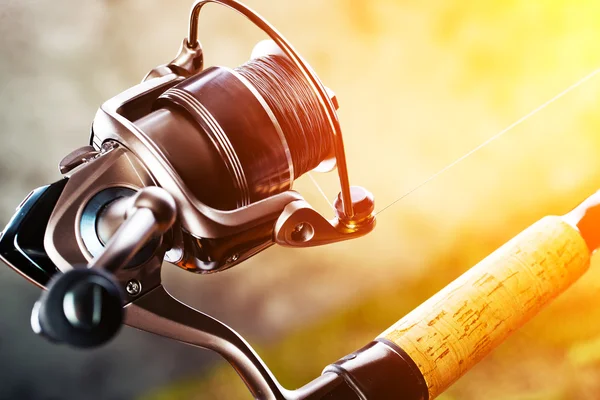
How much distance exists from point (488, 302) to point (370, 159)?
0.79 m

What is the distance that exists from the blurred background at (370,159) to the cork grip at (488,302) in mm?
605

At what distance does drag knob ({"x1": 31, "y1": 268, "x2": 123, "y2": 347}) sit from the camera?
1.85 feet

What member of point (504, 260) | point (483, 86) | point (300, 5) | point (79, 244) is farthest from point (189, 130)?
point (483, 86)

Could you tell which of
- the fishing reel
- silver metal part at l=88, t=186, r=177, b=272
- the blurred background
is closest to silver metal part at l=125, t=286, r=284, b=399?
the fishing reel

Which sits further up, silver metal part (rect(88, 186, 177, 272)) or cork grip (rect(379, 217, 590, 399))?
silver metal part (rect(88, 186, 177, 272))

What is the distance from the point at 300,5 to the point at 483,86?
472mm

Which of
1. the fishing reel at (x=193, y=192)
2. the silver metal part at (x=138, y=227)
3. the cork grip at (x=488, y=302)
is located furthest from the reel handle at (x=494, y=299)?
the silver metal part at (x=138, y=227)

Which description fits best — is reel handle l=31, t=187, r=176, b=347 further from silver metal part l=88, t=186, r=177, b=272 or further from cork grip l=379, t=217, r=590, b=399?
cork grip l=379, t=217, r=590, b=399

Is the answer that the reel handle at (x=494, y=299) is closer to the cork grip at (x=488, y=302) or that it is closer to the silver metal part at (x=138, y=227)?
the cork grip at (x=488, y=302)

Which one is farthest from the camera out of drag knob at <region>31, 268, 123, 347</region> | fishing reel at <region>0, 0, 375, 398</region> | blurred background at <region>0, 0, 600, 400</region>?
blurred background at <region>0, 0, 600, 400</region>

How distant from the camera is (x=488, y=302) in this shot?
35.0 inches

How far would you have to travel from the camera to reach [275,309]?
5.15 feet

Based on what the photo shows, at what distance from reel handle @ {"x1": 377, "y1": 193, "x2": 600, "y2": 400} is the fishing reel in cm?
14

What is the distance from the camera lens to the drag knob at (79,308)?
0.56 meters
